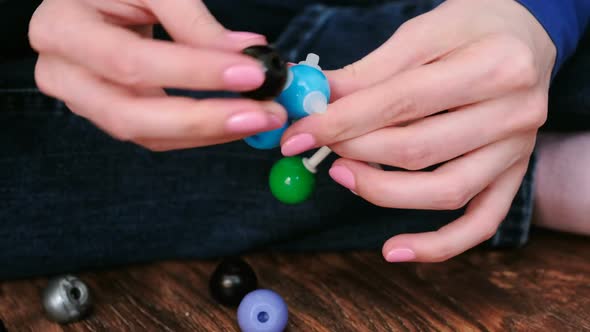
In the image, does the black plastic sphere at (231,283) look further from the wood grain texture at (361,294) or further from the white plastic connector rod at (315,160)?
the white plastic connector rod at (315,160)

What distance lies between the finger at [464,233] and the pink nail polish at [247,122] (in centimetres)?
30

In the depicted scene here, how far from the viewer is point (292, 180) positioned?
0.83 meters

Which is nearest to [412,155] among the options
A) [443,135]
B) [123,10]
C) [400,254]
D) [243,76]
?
[443,135]

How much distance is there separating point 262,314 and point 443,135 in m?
0.35

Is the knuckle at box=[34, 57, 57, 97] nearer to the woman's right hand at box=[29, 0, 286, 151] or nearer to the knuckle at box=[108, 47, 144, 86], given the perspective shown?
the woman's right hand at box=[29, 0, 286, 151]

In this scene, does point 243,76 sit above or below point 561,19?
below

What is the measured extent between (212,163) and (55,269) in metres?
0.32

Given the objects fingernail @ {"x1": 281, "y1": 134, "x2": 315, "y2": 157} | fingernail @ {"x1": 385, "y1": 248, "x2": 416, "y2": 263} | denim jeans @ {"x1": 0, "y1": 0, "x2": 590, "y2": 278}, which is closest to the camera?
fingernail @ {"x1": 281, "y1": 134, "x2": 315, "y2": 157}

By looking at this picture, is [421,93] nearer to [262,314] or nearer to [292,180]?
[292,180]

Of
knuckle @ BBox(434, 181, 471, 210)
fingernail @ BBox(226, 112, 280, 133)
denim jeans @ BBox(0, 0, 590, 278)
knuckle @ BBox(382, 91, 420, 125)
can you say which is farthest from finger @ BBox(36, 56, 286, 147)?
denim jeans @ BBox(0, 0, 590, 278)

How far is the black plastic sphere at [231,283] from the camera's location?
87cm

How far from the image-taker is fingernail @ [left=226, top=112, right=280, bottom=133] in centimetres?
57

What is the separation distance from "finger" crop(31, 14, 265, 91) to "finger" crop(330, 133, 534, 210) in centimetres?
23

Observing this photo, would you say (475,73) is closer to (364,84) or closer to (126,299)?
(364,84)
